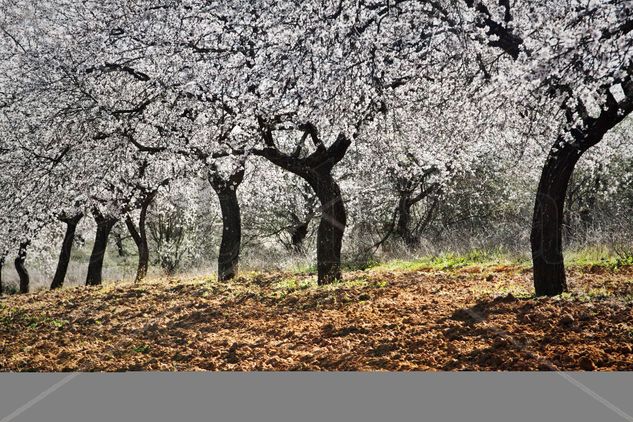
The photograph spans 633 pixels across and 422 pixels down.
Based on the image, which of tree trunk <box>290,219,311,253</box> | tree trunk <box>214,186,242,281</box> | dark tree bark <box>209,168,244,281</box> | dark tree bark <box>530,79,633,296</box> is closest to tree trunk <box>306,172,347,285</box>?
dark tree bark <box>209,168,244,281</box>

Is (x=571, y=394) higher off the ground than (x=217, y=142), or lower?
lower

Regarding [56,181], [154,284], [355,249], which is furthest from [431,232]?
[56,181]

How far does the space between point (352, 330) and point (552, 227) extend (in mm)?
2425

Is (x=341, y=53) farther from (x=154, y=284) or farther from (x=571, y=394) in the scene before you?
(x=154, y=284)

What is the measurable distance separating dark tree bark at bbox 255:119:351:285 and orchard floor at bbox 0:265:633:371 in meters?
1.09

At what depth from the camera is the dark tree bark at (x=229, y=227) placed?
1050 centimetres

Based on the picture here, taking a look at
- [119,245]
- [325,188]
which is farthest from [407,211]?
[119,245]

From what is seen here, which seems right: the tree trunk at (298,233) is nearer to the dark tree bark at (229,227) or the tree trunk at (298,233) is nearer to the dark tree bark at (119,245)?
the dark tree bark at (119,245)

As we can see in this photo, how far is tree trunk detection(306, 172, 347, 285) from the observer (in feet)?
28.5

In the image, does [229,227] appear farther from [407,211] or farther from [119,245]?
[119,245]

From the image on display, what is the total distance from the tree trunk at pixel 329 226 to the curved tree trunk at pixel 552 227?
3.03 m

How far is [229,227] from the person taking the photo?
35.2 feet

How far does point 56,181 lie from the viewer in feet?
23.5

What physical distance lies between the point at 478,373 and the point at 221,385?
180 centimetres
